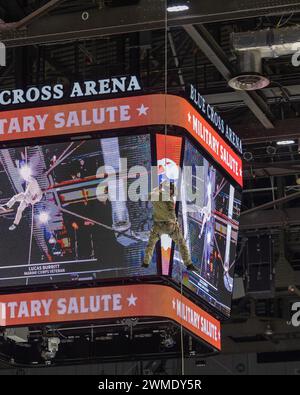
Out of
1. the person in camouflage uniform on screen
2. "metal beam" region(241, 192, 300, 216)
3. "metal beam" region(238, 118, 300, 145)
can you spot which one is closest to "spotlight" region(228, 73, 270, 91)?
the person in camouflage uniform on screen

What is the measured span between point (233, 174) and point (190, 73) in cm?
349

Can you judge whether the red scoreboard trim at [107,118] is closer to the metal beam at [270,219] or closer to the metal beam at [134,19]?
the metal beam at [134,19]

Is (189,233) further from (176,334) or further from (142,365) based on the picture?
(142,365)

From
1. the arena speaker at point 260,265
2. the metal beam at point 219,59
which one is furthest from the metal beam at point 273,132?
the arena speaker at point 260,265

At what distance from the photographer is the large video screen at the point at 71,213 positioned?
14211 millimetres

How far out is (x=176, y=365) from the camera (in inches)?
1286

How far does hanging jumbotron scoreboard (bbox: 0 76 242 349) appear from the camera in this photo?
14125 millimetres

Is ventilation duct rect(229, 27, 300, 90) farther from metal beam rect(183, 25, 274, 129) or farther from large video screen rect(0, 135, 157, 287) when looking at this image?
large video screen rect(0, 135, 157, 287)

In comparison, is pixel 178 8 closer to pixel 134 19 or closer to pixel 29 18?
pixel 134 19

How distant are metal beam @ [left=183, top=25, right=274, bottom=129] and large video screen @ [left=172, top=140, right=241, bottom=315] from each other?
1702mm

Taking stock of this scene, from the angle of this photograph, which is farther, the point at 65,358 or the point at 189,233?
the point at 65,358

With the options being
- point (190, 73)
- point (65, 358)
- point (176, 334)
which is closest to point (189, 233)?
point (176, 334)

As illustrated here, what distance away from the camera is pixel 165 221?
13047 millimetres

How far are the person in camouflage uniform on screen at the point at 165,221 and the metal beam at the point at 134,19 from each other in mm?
2236
